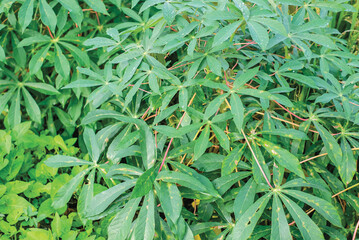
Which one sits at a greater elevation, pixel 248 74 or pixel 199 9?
pixel 199 9

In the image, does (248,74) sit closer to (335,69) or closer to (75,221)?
(335,69)

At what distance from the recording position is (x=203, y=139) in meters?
0.96

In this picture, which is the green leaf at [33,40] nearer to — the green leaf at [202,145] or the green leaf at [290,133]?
the green leaf at [202,145]

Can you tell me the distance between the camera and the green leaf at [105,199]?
0.95 metres

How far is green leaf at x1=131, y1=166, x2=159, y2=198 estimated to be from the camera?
868 mm

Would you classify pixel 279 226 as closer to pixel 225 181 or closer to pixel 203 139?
pixel 225 181

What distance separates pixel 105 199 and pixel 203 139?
346 millimetres

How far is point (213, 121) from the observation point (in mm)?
994

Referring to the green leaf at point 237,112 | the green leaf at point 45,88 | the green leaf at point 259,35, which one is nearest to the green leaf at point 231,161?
the green leaf at point 237,112

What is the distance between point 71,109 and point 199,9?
89 centimetres

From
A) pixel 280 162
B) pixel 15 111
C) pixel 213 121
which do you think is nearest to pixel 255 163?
pixel 280 162

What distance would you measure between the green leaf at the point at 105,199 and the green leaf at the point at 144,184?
71 millimetres

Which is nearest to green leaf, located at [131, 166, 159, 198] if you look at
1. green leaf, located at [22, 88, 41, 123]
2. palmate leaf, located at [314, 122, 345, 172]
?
palmate leaf, located at [314, 122, 345, 172]

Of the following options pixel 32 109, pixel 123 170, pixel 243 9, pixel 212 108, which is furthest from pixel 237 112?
pixel 32 109
